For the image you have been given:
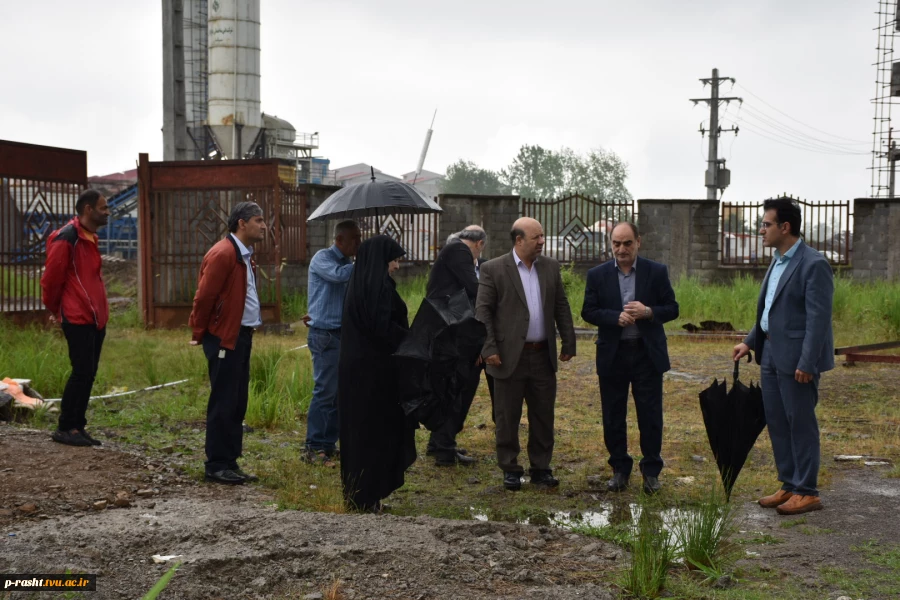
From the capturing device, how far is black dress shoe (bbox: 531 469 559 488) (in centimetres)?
677

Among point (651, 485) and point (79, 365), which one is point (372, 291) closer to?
point (651, 485)

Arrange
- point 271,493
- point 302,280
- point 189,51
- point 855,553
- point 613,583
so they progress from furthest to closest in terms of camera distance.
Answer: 1. point 189,51
2. point 302,280
3. point 271,493
4. point 855,553
5. point 613,583

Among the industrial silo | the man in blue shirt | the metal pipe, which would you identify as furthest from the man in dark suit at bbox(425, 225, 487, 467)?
the industrial silo

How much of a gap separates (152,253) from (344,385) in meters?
10.7

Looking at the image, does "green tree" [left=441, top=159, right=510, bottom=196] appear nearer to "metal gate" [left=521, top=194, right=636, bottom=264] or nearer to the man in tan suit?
"metal gate" [left=521, top=194, right=636, bottom=264]

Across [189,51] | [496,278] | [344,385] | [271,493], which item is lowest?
[271,493]

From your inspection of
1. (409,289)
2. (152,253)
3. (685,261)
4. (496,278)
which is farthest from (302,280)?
(496,278)

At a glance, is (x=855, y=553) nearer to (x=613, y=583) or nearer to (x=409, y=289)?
(x=613, y=583)

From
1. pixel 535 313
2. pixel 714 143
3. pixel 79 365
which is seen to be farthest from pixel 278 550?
pixel 714 143

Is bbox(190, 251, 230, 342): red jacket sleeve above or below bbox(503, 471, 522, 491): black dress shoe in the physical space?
above

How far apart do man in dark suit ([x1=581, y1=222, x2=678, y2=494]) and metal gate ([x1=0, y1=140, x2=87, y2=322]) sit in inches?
368

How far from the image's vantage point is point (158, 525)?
511 centimetres

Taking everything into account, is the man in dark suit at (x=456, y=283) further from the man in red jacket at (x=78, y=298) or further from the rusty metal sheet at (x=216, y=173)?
the rusty metal sheet at (x=216, y=173)

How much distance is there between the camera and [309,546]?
470cm
